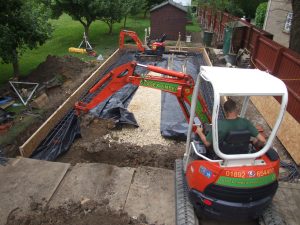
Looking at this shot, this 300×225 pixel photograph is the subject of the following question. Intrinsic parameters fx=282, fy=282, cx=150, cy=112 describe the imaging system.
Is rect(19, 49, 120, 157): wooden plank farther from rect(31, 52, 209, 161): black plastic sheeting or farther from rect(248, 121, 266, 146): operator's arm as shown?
rect(248, 121, 266, 146): operator's arm

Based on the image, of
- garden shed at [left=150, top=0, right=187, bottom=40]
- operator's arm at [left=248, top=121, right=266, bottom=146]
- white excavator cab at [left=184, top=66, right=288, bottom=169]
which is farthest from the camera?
garden shed at [left=150, top=0, right=187, bottom=40]

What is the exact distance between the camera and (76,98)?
30.3 ft

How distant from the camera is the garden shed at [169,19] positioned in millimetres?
17812

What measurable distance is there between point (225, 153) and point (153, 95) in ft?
20.9

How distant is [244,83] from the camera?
349 cm

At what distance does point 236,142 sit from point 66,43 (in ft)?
51.2

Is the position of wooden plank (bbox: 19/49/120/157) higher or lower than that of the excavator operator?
lower

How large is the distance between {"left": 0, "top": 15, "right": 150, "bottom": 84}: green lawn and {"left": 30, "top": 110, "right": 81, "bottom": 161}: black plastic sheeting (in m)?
4.58

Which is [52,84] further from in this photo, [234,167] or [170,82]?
[234,167]

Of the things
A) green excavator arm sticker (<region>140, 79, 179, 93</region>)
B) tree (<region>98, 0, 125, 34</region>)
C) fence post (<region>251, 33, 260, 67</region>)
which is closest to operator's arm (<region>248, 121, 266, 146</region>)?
green excavator arm sticker (<region>140, 79, 179, 93</region>)

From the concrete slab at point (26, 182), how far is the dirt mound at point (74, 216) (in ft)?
0.66

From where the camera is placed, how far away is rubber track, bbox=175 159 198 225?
406cm

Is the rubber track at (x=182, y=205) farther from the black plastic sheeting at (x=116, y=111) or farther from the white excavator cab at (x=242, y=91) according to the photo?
the black plastic sheeting at (x=116, y=111)

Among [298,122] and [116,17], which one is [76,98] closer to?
[298,122]
